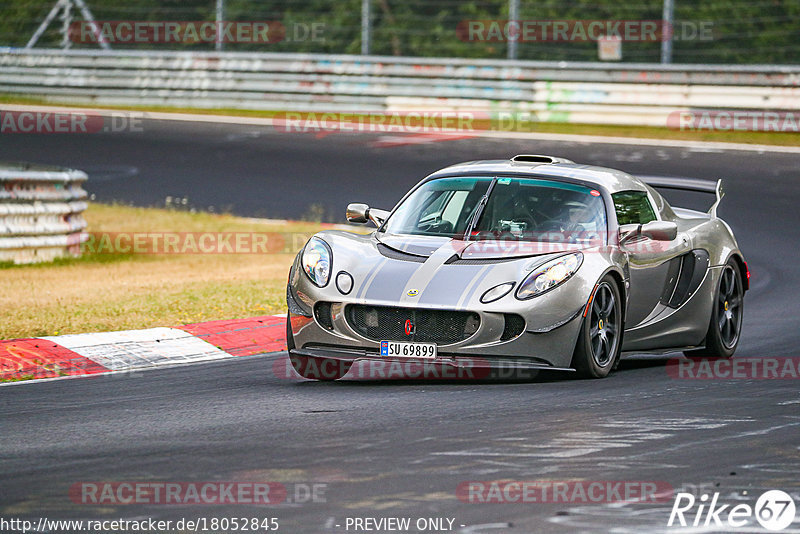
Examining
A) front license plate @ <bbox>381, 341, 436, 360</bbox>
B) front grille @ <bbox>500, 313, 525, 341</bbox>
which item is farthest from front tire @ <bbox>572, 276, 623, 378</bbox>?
front license plate @ <bbox>381, 341, 436, 360</bbox>

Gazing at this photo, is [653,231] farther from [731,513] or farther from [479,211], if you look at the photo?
[731,513]

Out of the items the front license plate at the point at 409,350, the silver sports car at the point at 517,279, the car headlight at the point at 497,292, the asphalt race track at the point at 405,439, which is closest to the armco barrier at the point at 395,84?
the asphalt race track at the point at 405,439

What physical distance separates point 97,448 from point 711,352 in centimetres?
493

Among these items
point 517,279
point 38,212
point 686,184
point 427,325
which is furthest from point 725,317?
point 38,212

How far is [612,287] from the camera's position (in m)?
8.45

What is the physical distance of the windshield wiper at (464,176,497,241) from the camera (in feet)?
28.7

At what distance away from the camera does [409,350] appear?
7918 mm

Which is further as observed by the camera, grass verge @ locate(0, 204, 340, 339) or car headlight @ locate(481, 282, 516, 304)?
grass verge @ locate(0, 204, 340, 339)

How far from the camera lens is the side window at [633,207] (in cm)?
916

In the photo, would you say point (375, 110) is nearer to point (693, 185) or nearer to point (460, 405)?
point (693, 185)

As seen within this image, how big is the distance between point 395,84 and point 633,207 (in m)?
16.5

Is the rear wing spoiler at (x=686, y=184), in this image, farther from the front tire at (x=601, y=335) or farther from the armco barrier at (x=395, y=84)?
the armco barrier at (x=395, y=84)

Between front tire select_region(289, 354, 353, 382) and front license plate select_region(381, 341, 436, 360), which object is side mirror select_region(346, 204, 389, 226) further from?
front license plate select_region(381, 341, 436, 360)

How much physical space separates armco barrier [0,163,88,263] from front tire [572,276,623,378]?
8297 millimetres
